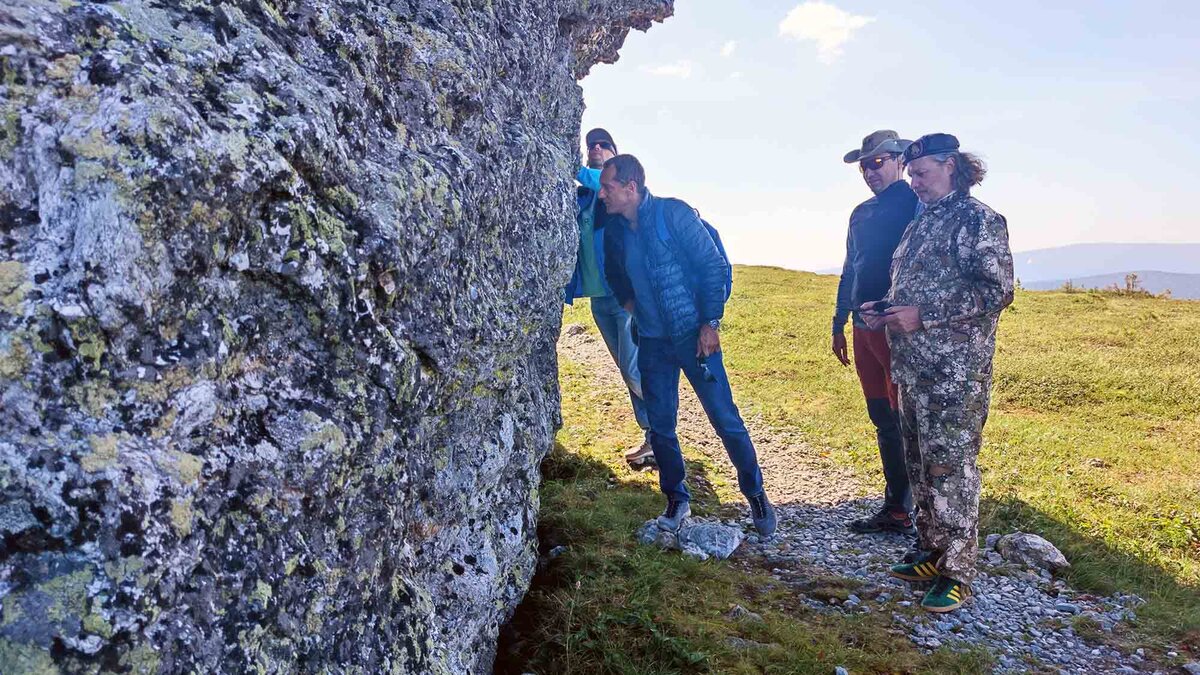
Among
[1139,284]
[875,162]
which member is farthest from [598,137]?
[1139,284]

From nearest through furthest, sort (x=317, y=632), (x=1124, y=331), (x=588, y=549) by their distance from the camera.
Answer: (x=317, y=632), (x=588, y=549), (x=1124, y=331)

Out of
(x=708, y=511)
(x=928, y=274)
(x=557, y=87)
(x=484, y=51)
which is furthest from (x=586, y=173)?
(x=708, y=511)

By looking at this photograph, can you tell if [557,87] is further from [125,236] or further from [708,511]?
[125,236]

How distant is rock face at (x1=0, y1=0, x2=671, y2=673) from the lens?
2061 millimetres

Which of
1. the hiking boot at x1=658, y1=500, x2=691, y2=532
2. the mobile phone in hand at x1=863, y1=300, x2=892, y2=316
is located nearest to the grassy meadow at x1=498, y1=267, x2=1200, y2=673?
the hiking boot at x1=658, y1=500, x2=691, y2=532

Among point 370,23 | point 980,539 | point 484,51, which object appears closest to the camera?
point 370,23

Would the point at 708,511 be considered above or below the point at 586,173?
below

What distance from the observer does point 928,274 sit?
566 cm

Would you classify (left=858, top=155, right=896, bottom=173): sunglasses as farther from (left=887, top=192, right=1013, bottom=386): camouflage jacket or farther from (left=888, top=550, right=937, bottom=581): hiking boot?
(left=888, top=550, right=937, bottom=581): hiking boot

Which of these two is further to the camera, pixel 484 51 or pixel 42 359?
pixel 484 51

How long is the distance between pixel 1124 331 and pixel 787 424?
34.8 feet

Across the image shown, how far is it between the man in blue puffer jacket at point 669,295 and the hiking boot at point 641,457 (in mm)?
2089

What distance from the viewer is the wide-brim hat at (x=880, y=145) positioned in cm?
696

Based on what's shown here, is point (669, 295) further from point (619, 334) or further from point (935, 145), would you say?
point (935, 145)
